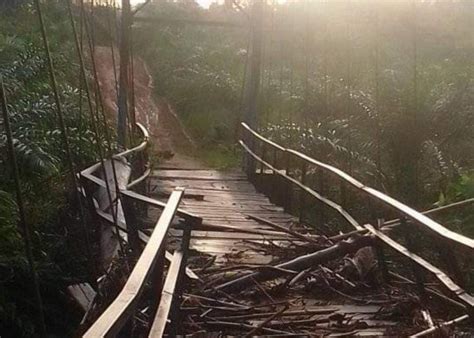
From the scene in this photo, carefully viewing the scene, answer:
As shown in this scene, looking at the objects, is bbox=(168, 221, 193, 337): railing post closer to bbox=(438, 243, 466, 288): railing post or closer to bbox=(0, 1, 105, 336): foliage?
bbox=(438, 243, 466, 288): railing post

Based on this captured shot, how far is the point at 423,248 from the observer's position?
785cm

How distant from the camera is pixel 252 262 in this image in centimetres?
562

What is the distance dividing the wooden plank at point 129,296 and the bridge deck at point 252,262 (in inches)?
52.7

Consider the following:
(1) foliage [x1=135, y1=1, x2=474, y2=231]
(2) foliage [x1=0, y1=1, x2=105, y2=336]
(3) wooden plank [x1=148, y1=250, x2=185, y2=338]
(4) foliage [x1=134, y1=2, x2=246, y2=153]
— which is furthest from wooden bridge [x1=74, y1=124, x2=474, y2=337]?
(4) foliage [x1=134, y1=2, x2=246, y2=153]

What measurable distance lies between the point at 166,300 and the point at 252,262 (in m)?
3.01

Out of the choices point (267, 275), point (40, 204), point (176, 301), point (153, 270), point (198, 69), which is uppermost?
point (153, 270)

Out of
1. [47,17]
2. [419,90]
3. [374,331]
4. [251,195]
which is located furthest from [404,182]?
[47,17]

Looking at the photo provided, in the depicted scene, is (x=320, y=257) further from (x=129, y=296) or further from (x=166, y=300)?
(x=129, y=296)

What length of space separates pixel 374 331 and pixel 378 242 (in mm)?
717

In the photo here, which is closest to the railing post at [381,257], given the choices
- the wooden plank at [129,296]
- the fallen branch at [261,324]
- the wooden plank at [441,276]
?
the wooden plank at [441,276]

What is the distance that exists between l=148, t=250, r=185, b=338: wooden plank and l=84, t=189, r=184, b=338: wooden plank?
0.18 m

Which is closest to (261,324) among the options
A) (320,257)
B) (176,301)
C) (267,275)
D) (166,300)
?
(176,301)

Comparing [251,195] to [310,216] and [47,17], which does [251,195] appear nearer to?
[310,216]

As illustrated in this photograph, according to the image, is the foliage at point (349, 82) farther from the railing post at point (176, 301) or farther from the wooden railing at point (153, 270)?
the railing post at point (176, 301)
